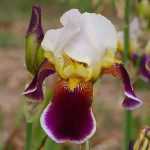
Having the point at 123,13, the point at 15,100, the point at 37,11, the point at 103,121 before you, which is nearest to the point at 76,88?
the point at 37,11

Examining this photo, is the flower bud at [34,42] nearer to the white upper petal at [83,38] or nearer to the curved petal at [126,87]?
the white upper petal at [83,38]

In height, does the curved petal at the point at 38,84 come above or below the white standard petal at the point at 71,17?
below

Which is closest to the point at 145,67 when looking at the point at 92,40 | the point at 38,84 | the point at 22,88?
the point at 92,40

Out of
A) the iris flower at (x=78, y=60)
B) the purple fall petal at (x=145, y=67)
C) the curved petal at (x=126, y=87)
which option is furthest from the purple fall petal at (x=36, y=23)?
the purple fall petal at (x=145, y=67)

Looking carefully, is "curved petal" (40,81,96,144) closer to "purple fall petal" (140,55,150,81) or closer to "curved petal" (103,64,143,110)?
"curved petal" (103,64,143,110)

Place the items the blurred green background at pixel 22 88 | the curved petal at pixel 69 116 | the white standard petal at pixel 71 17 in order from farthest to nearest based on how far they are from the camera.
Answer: the blurred green background at pixel 22 88
the white standard petal at pixel 71 17
the curved petal at pixel 69 116

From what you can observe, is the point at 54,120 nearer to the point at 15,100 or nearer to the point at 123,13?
the point at 123,13
